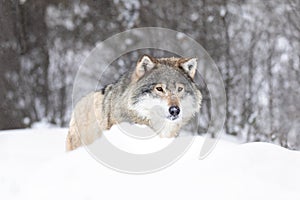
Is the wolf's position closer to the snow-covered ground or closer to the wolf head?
the wolf head

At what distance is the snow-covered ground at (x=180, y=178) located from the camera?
4.34 meters

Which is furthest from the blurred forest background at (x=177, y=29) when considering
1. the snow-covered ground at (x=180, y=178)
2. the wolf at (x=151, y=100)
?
the snow-covered ground at (x=180, y=178)

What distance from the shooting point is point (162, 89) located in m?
5.88

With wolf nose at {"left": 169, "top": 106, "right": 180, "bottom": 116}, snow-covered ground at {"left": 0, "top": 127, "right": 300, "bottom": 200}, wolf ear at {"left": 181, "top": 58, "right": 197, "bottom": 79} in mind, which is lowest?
snow-covered ground at {"left": 0, "top": 127, "right": 300, "bottom": 200}

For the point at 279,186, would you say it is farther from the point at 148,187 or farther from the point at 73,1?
the point at 73,1

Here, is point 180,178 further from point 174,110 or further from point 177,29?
point 177,29

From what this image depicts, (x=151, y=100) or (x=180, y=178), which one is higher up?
(x=151, y=100)

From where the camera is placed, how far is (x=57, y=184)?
14.9ft

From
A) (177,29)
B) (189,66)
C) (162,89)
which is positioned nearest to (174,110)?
(162,89)

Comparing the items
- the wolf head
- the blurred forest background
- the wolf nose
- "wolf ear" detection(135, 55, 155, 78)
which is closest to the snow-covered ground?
the wolf nose

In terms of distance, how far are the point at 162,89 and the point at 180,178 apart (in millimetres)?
1526

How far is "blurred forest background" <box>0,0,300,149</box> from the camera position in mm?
13109

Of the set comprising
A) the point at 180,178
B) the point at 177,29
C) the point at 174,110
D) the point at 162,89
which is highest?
the point at 177,29

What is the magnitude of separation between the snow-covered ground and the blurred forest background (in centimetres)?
801
